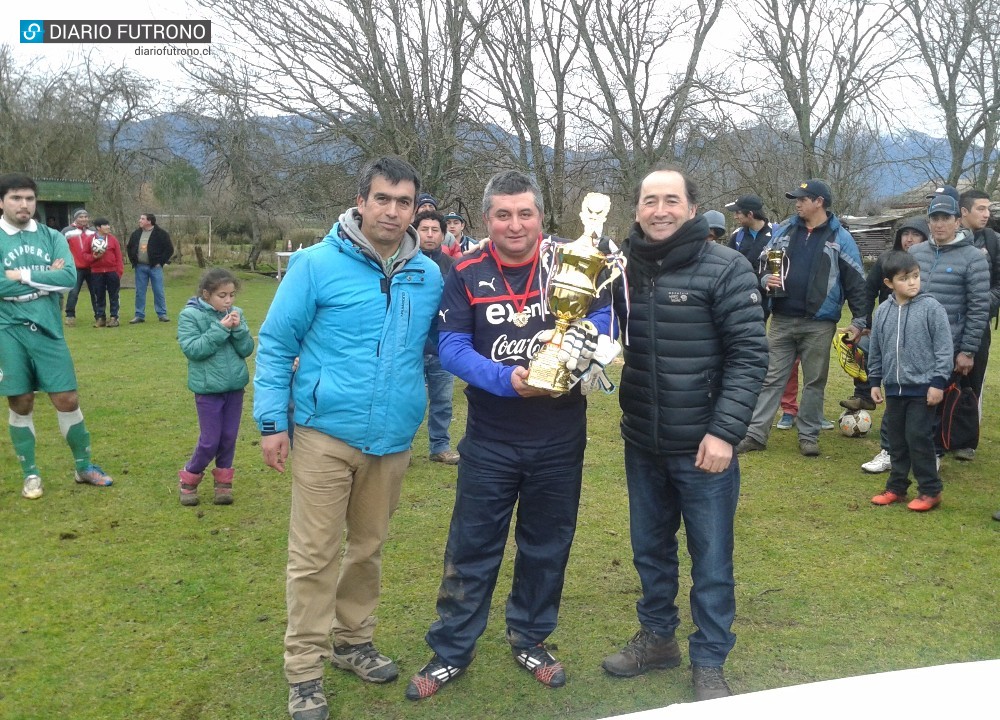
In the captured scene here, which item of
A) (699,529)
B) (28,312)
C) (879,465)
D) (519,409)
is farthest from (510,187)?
(879,465)

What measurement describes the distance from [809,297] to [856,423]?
150 cm

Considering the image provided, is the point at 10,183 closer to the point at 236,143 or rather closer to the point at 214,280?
the point at 214,280

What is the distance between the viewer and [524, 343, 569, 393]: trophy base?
9.47 ft

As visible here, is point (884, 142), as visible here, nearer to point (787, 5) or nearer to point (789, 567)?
point (787, 5)

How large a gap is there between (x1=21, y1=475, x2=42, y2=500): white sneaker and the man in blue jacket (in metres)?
3.26

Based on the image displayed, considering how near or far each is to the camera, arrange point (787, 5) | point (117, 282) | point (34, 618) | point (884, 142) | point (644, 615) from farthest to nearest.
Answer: point (884, 142), point (787, 5), point (117, 282), point (34, 618), point (644, 615)

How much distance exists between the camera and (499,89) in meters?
16.2

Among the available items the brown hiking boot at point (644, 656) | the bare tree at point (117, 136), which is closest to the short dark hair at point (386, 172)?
the brown hiking boot at point (644, 656)

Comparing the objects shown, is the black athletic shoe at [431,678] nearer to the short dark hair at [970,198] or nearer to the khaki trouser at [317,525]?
the khaki trouser at [317,525]

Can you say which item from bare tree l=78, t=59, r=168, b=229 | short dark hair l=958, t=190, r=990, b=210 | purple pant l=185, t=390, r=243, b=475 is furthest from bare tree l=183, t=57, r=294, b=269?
short dark hair l=958, t=190, r=990, b=210

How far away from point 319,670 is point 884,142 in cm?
2477

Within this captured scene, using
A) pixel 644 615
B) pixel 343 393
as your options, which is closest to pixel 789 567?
pixel 644 615

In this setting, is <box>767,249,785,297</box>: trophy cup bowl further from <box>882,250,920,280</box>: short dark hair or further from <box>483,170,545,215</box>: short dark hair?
<box>483,170,545,215</box>: short dark hair

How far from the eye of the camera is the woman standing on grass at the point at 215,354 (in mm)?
5195
